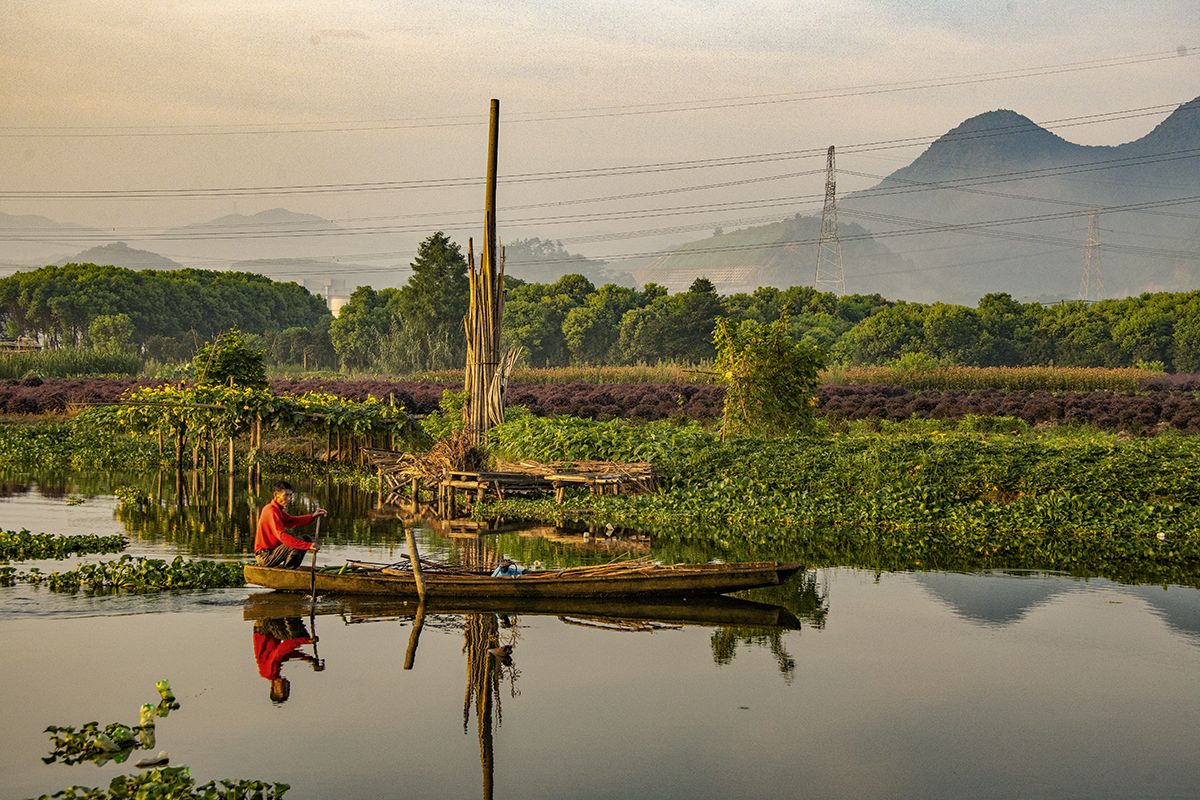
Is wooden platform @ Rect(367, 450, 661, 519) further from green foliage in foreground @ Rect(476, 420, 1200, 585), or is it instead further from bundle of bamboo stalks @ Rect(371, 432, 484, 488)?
green foliage in foreground @ Rect(476, 420, 1200, 585)

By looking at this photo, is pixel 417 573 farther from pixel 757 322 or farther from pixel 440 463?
pixel 757 322

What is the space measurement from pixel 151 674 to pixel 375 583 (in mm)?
3146

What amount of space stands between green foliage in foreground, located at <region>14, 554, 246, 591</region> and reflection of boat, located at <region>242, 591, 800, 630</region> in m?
0.84

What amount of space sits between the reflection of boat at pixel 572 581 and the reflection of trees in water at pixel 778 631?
687 mm

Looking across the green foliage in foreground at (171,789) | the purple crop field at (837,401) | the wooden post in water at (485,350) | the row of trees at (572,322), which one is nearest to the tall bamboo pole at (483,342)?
the wooden post in water at (485,350)

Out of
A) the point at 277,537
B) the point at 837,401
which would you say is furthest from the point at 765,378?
the point at 277,537

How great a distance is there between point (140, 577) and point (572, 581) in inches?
216

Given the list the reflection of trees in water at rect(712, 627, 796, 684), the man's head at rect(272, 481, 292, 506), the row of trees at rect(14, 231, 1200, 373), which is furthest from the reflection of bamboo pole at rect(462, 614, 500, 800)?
the row of trees at rect(14, 231, 1200, 373)

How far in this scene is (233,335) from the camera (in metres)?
28.8

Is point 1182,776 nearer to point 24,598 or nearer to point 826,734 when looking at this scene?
point 826,734

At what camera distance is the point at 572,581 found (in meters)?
12.8

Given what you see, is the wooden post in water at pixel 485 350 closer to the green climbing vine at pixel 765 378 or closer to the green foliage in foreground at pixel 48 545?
the green climbing vine at pixel 765 378

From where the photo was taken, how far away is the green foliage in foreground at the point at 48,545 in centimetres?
1521

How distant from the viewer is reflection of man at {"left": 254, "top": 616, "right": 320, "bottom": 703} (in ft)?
33.6
